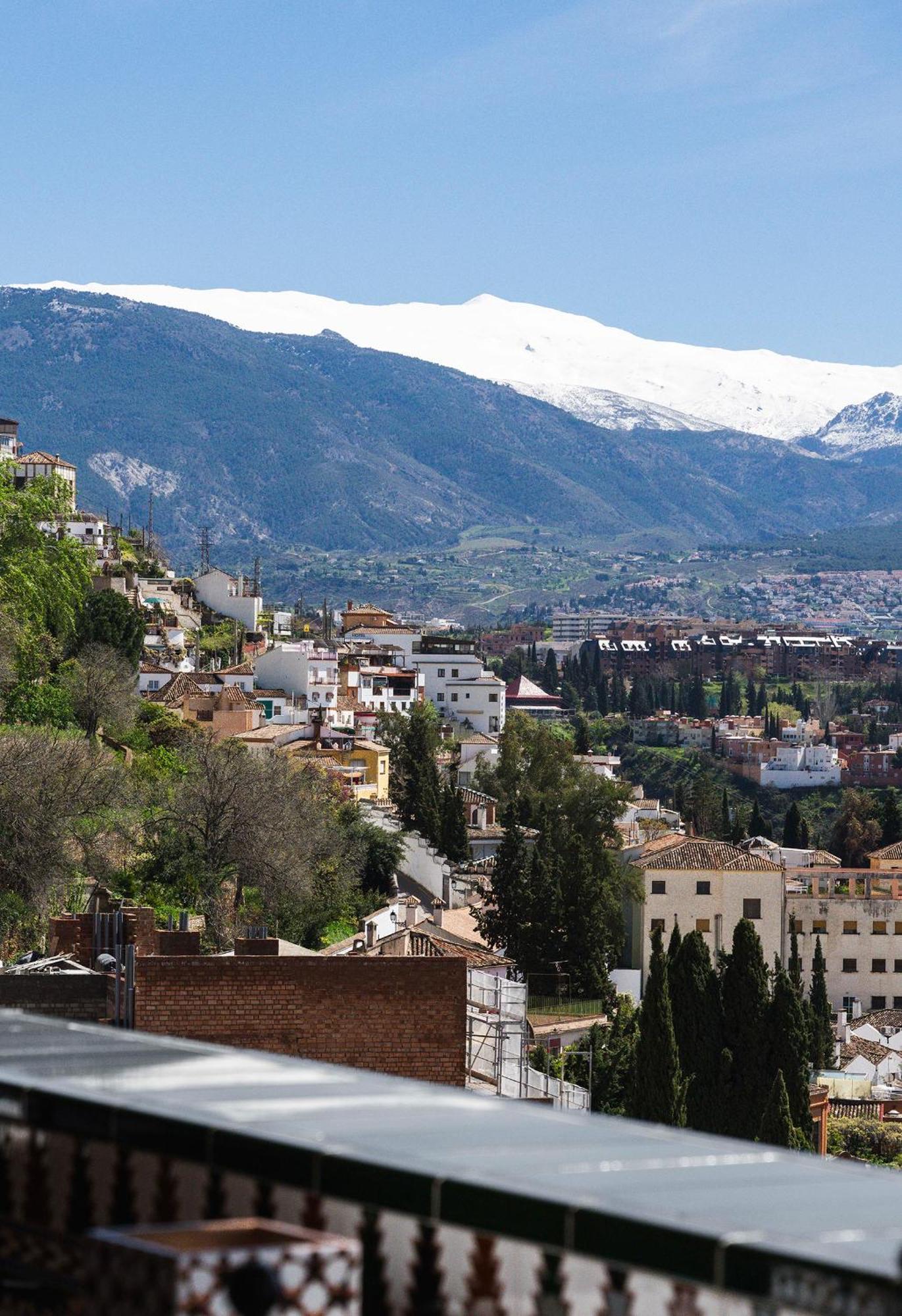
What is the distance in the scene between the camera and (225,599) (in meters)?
104

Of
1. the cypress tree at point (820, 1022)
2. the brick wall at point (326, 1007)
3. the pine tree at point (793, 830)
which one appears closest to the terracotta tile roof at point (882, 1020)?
the cypress tree at point (820, 1022)

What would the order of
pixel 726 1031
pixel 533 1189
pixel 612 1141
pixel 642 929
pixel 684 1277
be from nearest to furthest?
1. pixel 684 1277
2. pixel 533 1189
3. pixel 612 1141
4. pixel 726 1031
5. pixel 642 929

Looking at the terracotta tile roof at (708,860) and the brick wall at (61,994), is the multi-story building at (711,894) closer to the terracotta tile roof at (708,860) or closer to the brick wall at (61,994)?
the terracotta tile roof at (708,860)

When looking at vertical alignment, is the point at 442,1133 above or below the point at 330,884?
above

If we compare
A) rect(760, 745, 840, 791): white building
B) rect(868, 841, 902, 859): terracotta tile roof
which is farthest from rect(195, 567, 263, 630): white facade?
rect(760, 745, 840, 791): white building

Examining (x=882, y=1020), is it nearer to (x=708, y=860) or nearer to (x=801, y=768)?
(x=708, y=860)

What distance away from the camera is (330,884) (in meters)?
43.1

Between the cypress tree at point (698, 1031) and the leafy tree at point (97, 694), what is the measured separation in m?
14.1

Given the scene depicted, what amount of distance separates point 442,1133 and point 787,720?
18796cm

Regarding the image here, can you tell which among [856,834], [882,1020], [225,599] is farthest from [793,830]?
[882,1020]

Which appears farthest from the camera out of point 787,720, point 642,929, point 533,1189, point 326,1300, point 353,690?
point 787,720

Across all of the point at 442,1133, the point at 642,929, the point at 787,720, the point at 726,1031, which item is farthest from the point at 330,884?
the point at 787,720

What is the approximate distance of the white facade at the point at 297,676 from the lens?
84938 millimetres

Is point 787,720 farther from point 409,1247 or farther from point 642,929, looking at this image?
point 409,1247
